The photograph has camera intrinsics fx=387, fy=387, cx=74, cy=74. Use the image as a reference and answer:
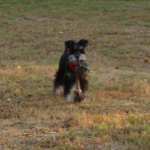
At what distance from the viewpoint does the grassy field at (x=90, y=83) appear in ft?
17.6

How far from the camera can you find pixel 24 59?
1273cm

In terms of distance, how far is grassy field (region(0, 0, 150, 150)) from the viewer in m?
5.36

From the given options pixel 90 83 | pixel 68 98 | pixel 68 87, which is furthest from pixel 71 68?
pixel 90 83

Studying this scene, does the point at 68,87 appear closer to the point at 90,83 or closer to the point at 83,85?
the point at 83,85

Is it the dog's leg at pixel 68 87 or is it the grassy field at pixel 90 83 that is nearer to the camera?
the grassy field at pixel 90 83

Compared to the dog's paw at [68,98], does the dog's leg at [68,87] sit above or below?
above

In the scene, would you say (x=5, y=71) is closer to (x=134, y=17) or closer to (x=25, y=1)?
(x=134, y=17)

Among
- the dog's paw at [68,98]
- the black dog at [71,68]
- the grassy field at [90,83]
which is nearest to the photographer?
the grassy field at [90,83]

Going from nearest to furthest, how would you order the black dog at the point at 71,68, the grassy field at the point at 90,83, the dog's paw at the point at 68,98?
the grassy field at the point at 90,83 < the black dog at the point at 71,68 < the dog's paw at the point at 68,98

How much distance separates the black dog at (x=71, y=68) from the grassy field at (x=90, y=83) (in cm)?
31

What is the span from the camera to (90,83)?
9.32 meters

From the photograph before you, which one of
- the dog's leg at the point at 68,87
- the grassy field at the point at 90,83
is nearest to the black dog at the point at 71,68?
the dog's leg at the point at 68,87

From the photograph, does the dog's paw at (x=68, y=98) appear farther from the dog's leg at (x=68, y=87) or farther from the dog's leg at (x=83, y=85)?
the dog's leg at (x=83, y=85)

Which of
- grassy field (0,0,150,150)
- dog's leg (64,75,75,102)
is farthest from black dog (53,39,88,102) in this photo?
grassy field (0,0,150,150)
